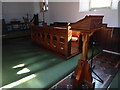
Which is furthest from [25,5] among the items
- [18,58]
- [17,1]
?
[18,58]

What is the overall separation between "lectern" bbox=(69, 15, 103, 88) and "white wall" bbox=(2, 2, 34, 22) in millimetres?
6661

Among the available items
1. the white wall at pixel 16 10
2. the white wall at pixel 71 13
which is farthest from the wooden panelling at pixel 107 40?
the white wall at pixel 16 10

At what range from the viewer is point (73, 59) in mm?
3281

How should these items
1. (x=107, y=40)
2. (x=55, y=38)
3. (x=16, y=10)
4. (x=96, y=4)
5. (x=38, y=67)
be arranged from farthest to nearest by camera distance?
(x=16, y=10) → (x=96, y=4) → (x=107, y=40) → (x=55, y=38) → (x=38, y=67)

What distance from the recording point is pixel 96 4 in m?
4.55

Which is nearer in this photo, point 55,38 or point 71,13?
point 55,38

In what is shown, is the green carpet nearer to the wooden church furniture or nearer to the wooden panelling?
the wooden church furniture

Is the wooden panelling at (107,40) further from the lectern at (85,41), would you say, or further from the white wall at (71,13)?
the lectern at (85,41)

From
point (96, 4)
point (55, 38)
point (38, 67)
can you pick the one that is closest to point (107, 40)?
point (96, 4)

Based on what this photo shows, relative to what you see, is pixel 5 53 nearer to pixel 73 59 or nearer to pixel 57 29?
pixel 57 29

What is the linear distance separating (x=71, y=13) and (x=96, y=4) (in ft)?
4.18

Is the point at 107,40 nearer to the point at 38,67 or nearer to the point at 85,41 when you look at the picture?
the point at 85,41

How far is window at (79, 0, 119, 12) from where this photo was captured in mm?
3937

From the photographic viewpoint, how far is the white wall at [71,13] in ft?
13.0
